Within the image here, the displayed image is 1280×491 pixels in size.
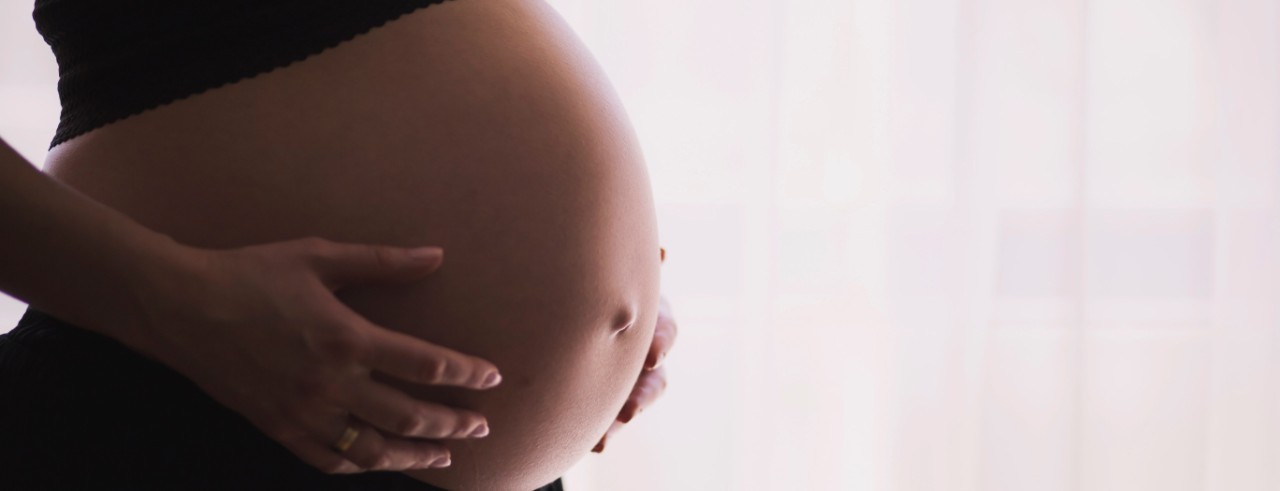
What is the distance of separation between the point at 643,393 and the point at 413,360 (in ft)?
1.14

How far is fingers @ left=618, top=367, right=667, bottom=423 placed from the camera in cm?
74

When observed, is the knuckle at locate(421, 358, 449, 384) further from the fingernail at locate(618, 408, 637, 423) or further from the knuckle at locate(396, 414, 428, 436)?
the fingernail at locate(618, 408, 637, 423)

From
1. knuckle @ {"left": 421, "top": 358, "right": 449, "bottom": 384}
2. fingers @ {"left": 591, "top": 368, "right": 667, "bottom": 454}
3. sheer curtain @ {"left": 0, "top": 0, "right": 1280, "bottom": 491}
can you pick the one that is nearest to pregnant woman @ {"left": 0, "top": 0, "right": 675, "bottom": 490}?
knuckle @ {"left": 421, "top": 358, "right": 449, "bottom": 384}

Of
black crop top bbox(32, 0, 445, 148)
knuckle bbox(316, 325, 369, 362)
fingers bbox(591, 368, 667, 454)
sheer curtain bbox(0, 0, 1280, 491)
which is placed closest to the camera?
knuckle bbox(316, 325, 369, 362)

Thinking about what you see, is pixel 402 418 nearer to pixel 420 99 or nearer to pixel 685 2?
pixel 420 99

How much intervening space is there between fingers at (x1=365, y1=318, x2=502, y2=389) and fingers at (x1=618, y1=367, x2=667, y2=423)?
0.28 metres

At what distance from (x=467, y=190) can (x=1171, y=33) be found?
1583 millimetres

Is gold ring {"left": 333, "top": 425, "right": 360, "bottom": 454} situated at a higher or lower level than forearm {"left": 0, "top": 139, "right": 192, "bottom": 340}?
lower

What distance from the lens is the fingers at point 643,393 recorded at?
74 centimetres

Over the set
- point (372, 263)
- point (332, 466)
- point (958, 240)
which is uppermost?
point (958, 240)

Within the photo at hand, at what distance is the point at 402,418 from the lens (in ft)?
1.50

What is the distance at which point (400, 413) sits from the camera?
1.50 ft

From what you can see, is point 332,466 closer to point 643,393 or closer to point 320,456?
point 320,456

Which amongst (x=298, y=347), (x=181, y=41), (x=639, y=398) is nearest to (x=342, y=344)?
(x=298, y=347)
